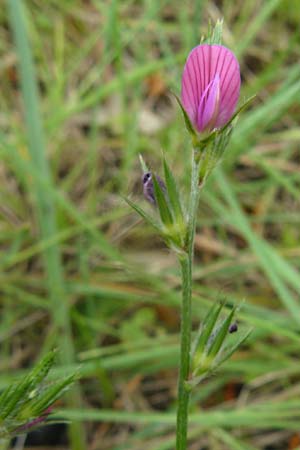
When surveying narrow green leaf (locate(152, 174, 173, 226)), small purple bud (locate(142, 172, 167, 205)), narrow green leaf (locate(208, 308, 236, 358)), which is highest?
small purple bud (locate(142, 172, 167, 205))

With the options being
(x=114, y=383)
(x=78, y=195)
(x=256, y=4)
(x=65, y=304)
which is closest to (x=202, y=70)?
(x=65, y=304)

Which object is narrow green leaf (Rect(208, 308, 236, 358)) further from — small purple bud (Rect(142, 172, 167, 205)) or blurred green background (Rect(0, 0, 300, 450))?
blurred green background (Rect(0, 0, 300, 450))

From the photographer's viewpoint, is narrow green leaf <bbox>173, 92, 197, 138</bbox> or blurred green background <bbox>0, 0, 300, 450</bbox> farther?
blurred green background <bbox>0, 0, 300, 450</bbox>

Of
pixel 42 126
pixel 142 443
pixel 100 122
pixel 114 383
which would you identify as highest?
pixel 100 122

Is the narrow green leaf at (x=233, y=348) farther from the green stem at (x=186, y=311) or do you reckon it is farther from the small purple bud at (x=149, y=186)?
the small purple bud at (x=149, y=186)

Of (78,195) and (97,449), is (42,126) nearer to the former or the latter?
(78,195)

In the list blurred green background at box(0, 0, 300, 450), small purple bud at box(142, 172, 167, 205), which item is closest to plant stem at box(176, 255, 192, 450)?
small purple bud at box(142, 172, 167, 205)

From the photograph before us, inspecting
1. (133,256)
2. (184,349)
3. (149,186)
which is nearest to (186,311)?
(184,349)
